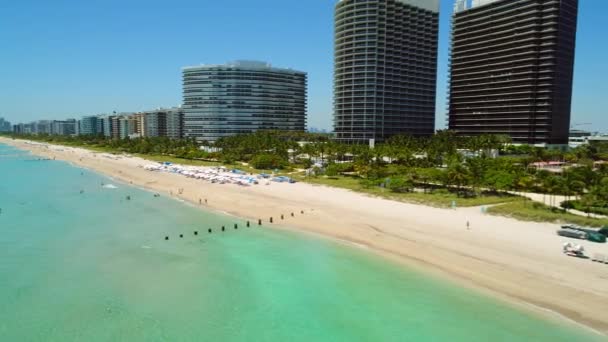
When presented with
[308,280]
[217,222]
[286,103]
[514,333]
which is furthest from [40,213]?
[286,103]

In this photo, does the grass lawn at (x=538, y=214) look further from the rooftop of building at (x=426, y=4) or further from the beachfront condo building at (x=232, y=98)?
the beachfront condo building at (x=232, y=98)

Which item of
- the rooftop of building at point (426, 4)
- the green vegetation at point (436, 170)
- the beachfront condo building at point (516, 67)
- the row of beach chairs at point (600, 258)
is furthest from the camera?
the rooftop of building at point (426, 4)

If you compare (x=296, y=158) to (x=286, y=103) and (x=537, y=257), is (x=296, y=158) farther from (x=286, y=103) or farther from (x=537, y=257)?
(x=286, y=103)

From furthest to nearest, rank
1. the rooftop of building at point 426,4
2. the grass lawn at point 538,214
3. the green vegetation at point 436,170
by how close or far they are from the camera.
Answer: the rooftop of building at point 426,4
the green vegetation at point 436,170
the grass lawn at point 538,214

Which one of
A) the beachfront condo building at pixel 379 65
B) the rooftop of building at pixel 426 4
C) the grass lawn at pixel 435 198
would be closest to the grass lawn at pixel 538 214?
the grass lawn at pixel 435 198

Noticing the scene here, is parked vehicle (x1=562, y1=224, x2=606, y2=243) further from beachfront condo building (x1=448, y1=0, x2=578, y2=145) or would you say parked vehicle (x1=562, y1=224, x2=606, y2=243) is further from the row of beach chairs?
beachfront condo building (x1=448, y1=0, x2=578, y2=145)
